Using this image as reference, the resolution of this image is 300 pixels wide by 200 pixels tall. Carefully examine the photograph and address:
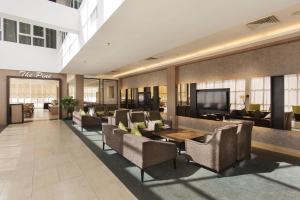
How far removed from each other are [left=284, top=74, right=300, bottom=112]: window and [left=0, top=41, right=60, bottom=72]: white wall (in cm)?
1073

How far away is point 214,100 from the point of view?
6.97 m

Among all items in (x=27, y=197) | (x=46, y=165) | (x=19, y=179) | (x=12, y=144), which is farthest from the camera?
(x=12, y=144)

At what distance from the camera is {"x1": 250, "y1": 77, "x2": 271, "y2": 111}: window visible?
5.74 metres

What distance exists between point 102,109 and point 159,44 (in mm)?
6109

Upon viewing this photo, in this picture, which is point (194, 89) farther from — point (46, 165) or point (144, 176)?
point (46, 165)

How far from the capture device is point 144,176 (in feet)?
11.1

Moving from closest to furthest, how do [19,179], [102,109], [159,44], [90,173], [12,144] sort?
[19,179], [90,173], [159,44], [12,144], [102,109]

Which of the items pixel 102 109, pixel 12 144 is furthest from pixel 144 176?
pixel 102 109

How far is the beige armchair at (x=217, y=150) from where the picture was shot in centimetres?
337

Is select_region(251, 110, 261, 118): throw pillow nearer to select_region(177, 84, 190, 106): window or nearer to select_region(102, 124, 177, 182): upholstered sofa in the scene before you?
select_region(177, 84, 190, 106): window

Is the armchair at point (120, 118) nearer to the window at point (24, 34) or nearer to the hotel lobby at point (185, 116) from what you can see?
the hotel lobby at point (185, 116)

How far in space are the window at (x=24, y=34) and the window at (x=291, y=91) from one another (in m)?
11.8

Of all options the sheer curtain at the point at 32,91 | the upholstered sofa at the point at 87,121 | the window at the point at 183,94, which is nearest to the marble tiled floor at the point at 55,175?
the upholstered sofa at the point at 87,121

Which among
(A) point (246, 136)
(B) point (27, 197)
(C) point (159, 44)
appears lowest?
(B) point (27, 197)
